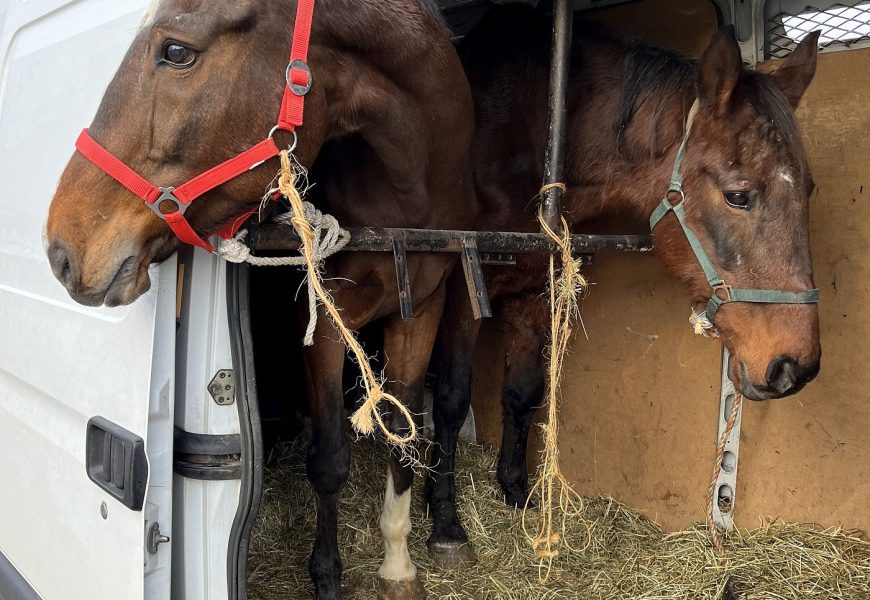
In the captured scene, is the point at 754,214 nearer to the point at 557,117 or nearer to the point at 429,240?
the point at 557,117

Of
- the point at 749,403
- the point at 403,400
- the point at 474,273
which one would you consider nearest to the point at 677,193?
the point at 474,273

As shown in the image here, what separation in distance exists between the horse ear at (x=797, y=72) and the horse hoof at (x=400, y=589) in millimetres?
2003

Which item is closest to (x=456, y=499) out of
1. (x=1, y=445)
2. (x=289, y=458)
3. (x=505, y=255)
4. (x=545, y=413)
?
(x=545, y=413)

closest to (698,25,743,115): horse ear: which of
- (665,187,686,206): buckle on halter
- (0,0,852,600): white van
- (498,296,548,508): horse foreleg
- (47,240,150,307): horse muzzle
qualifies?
(665,187,686,206): buckle on halter

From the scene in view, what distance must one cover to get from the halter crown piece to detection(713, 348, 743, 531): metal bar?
2.07 ft

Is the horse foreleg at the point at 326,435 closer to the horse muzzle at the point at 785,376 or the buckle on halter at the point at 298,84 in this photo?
the buckle on halter at the point at 298,84

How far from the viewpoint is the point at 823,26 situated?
7.65 ft

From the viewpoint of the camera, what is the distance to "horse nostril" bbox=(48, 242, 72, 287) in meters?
1.36

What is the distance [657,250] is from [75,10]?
1.82 m

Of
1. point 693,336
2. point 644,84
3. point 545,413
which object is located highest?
point 644,84

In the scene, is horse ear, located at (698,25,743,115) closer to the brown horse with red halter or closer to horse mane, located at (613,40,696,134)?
horse mane, located at (613,40,696,134)

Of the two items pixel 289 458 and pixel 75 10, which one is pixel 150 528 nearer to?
pixel 75 10

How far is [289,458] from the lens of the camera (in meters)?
3.27

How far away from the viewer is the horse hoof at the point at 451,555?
2.62m
